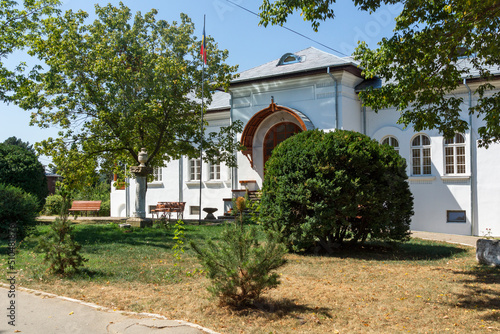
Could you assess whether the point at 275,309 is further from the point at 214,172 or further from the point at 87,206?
the point at 87,206

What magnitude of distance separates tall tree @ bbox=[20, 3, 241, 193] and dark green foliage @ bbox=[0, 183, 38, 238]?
6179 millimetres

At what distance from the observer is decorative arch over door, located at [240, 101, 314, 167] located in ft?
62.6

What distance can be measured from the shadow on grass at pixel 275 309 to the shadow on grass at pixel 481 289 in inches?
81.3

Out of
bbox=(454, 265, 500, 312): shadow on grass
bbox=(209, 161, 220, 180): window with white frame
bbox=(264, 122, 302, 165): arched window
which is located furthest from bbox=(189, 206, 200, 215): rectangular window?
bbox=(454, 265, 500, 312): shadow on grass

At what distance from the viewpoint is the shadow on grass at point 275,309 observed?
5.61m

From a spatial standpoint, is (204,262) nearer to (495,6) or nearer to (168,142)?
(495,6)

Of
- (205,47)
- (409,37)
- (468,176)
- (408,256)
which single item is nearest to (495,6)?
(409,37)

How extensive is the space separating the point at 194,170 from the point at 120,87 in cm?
777

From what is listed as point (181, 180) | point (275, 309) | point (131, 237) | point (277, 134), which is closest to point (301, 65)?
point (277, 134)

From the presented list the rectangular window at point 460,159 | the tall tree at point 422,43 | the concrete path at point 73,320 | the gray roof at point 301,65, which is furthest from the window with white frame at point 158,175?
the concrete path at point 73,320

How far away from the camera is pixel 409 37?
8672 mm

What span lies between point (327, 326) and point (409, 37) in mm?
6029

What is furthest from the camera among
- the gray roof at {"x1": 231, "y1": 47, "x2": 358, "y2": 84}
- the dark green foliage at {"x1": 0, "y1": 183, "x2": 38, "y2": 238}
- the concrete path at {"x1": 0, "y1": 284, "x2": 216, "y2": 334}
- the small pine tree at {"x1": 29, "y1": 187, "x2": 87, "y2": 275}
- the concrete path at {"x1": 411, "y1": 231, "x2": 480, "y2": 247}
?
the gray roof at {"x1": 231, "y1": 47, "x2": 358, "y2": 84}

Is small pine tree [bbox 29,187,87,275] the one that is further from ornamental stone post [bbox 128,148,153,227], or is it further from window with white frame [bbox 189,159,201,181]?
window with white frame [bbox 189,159,201,181]
